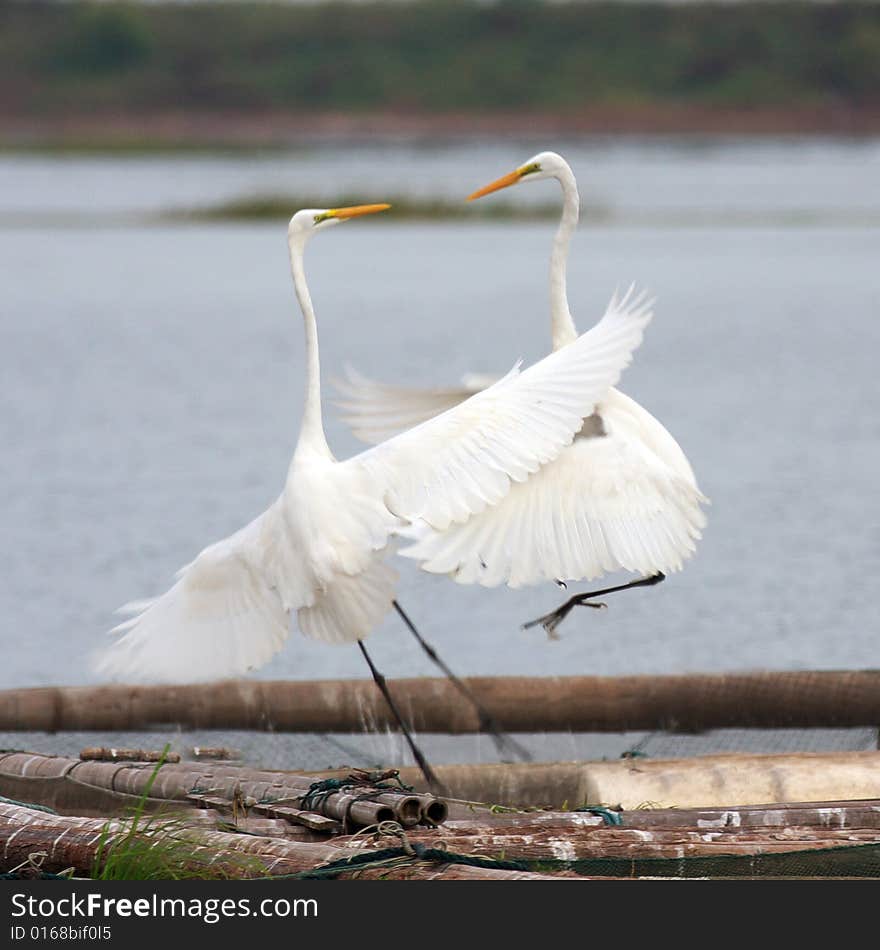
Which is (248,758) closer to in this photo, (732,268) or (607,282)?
(607,282)

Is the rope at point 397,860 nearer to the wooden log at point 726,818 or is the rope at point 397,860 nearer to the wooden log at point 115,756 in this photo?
the wooden log at point 726,818

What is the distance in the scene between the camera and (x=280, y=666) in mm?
11938

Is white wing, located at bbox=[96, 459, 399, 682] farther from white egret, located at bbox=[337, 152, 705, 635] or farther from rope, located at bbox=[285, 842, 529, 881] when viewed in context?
rope, located at bbox=[285, 842, 529, 881]

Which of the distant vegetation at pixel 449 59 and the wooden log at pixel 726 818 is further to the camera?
the distant vegetation at pixel 449 59

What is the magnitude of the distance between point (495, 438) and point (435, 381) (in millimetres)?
13941

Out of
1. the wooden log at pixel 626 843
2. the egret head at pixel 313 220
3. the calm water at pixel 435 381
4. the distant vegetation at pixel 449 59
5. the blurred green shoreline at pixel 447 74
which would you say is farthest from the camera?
the distant vegetation at pixel 449 59

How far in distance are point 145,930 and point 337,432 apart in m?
12.3

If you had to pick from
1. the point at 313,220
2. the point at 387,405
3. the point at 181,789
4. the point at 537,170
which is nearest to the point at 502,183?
the point at 537,170

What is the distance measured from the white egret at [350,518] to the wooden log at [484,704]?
54.5 inches

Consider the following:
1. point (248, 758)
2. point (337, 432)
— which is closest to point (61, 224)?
point (337, 432)

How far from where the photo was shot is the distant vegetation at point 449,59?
222 ft

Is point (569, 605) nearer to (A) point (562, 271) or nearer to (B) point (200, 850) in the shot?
(A) point (562, 271)

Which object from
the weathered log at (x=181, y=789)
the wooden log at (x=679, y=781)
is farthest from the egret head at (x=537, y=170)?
the weathered log at (x=181, y=789)

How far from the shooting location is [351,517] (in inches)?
297
